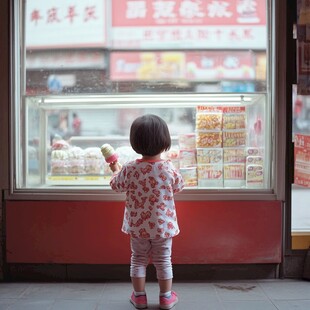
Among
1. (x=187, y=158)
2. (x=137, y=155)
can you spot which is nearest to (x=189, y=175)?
(x=187, y=158)

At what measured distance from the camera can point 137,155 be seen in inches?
163

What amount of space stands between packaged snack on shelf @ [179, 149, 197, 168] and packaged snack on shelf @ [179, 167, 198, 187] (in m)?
0.05

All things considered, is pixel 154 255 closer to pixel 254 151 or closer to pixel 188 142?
pixel 188 142

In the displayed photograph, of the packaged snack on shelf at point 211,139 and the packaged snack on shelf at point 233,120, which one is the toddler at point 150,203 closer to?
the packaged snack on shelf at point 211,139

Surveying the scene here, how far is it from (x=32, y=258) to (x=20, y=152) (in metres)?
0.95

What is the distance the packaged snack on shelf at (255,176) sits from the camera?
3.98 metres

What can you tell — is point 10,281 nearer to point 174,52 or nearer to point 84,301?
point 84,301

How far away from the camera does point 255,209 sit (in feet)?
12.5

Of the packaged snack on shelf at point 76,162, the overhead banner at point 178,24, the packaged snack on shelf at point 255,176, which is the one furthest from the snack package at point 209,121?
the packaged snack on shelf at point 76,162

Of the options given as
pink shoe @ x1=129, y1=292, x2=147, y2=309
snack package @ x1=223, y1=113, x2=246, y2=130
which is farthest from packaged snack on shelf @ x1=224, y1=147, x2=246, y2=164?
pink shoe @ x1=129, y1=292, x2=147, y2=309

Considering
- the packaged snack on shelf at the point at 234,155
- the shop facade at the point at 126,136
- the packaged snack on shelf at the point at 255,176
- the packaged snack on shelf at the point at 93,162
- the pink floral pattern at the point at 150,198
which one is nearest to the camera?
the pink floral pattern at the point at 150,198

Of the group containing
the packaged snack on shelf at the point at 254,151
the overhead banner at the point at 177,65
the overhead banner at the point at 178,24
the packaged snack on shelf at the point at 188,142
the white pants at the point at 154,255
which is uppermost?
the overhead banner at the point at 178,24

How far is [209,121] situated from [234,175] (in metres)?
0.55

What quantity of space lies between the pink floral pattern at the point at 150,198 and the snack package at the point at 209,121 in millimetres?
914
